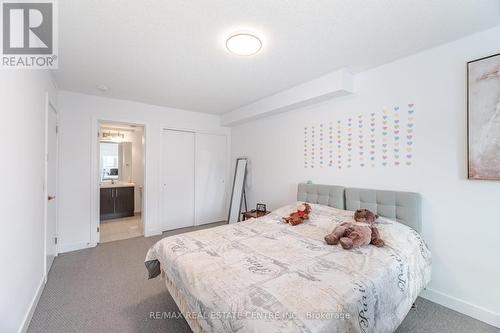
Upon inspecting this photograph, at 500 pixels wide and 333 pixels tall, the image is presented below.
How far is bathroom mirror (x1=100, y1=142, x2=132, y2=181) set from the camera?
19.1 feet

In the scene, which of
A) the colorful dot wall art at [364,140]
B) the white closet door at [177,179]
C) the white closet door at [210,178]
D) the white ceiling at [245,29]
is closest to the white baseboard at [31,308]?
the white closet door at [177,179]

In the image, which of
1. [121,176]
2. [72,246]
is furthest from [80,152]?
[121,176]

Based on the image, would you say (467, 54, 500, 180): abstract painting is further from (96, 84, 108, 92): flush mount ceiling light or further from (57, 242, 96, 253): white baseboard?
(57, 242, 96, 253): white baseboard

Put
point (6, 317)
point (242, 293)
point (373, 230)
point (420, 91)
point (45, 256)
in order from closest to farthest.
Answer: point (242, 293) < point (6, 317) < point (373, 230) < point (420, 91) < point (45, 256)

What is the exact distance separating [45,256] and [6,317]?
4.11 ft

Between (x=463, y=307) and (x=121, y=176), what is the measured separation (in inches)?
271

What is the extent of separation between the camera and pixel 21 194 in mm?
1694

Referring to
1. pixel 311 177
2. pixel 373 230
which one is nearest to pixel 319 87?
pixel 311 177

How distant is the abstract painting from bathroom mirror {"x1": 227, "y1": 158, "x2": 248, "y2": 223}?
3.29 meters

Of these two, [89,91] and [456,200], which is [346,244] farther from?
[89,91]

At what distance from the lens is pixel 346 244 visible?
1867 millimetres

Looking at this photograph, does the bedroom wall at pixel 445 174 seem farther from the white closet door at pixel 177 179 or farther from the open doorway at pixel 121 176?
the open doorway at pixel 121 176

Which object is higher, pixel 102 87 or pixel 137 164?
pixel 102 87

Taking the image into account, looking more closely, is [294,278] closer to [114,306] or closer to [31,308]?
[114,306]
